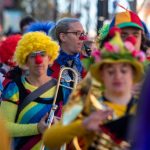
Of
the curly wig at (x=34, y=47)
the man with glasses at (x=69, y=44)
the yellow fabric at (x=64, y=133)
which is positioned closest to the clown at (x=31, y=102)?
the curly wig at (x=34, y=47)

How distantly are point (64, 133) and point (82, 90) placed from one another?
0.34m

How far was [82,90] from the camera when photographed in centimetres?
516

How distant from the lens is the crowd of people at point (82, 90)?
4.80 meters

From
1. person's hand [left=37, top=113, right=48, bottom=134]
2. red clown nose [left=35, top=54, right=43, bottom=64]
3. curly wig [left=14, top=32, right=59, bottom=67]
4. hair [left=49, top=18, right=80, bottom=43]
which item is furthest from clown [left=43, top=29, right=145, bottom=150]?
hair [left=49, top=18, right=80, bottom=43]

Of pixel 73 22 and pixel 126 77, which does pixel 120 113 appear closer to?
pixel 126 77

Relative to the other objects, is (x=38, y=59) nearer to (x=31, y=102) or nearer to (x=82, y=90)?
(x=31, y=102)

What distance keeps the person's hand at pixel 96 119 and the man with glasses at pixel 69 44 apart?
3.30 metres

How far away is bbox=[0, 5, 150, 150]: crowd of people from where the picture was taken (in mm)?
4801

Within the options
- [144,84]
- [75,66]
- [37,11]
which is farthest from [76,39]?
[37,11]

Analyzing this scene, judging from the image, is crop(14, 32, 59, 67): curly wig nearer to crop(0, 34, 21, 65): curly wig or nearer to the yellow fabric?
the yellow fabric

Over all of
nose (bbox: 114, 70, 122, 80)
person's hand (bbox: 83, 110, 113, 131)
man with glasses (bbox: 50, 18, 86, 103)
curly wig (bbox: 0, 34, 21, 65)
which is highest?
nose (bbox: 114, 70, 122, 80)

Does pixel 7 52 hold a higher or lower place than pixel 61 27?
lower

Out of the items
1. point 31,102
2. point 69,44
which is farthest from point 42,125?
point 69,44

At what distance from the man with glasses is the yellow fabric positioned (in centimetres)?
305
